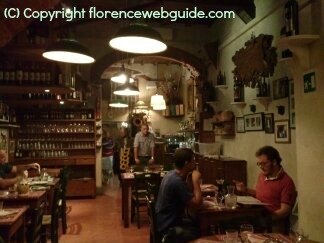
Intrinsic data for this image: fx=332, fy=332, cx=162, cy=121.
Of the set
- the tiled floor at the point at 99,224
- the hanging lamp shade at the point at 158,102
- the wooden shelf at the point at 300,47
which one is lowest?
the tiled floor at the point at 99,224

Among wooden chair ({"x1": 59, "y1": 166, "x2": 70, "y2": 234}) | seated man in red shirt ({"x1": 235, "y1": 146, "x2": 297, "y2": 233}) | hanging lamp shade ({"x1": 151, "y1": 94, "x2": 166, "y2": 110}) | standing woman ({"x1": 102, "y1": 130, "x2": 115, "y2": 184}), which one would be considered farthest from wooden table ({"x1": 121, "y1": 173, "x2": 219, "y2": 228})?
hanging lamp shade ({"x1": 151, "y1": 94, "x2": 166, "y2": 110})

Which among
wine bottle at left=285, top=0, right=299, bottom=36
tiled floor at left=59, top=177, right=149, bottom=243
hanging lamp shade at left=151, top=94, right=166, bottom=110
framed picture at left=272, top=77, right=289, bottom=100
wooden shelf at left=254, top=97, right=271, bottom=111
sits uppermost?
wine bottle at left=285, top=0, right=299, bottom=36

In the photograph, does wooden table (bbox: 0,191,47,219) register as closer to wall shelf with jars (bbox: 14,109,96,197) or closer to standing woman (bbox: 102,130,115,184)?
wall shelf with jars (bbox: 14,109,96,197)

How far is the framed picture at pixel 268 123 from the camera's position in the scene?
510 centimetres

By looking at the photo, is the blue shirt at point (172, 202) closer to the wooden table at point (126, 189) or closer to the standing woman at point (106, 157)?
the wooden table at point (126, 189)

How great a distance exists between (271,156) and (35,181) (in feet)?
11.4

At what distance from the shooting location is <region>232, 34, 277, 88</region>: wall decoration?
16.3 feet

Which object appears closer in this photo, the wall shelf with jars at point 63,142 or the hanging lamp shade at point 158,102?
the wall shelf with jars at point 63,142

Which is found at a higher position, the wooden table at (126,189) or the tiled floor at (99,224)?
the wooden table at (126,189)

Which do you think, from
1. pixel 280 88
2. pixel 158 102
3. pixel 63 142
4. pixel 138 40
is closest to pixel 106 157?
pixel 63 142

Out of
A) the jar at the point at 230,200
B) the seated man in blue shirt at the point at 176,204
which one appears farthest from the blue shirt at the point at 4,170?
the jar at the point at 230,200

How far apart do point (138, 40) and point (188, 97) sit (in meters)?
8.45

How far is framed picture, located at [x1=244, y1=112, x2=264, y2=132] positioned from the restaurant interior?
0.03 m

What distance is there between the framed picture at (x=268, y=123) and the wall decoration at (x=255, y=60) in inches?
22.5
